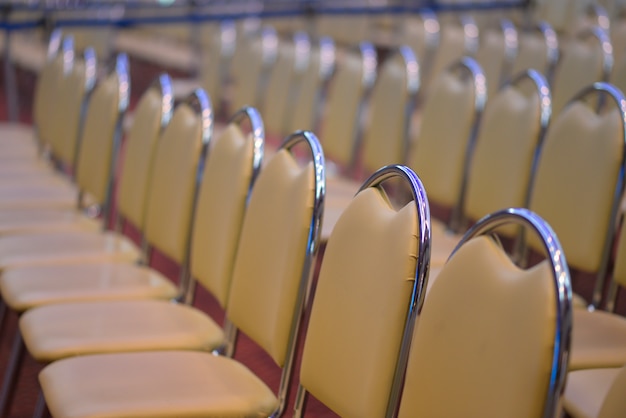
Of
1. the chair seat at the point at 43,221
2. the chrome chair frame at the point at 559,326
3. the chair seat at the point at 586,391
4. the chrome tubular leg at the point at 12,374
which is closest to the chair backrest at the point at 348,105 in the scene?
the chair seat at the point at 43,221

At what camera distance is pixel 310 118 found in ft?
13.6

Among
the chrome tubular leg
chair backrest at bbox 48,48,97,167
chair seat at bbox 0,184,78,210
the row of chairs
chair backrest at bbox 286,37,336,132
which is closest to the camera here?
the row of chairs

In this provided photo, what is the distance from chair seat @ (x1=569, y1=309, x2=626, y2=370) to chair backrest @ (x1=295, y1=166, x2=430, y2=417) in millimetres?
586

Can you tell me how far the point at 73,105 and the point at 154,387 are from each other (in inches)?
82.9

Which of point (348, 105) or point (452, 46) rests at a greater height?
point (452, 46)

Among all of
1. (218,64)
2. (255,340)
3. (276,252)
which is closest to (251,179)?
(276,252)

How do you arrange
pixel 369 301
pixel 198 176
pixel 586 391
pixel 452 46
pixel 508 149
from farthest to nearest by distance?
pixel 452 46 → pixel 508 149 → pixel 198 176 → pixel 586 391 → pixel 369 301

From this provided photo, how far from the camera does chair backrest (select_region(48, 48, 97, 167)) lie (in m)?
3.75

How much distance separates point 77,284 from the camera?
271cm

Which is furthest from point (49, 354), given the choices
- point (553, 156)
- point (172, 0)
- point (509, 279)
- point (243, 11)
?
point (172, 0)

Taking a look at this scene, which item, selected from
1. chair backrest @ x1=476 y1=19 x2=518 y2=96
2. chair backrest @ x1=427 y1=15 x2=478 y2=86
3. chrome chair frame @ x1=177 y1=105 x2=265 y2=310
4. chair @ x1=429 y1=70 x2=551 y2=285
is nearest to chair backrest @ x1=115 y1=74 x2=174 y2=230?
chrome chair frame @ x1=177 y1=105 x2=265 y2=310

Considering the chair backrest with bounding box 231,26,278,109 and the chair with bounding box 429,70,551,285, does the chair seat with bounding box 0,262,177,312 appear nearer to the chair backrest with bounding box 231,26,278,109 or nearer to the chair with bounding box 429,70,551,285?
the chair with bounding box 429,70,551,285

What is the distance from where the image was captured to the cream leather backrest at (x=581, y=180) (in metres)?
2.55

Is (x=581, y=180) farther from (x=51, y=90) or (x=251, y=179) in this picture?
(x=51, y=90)
